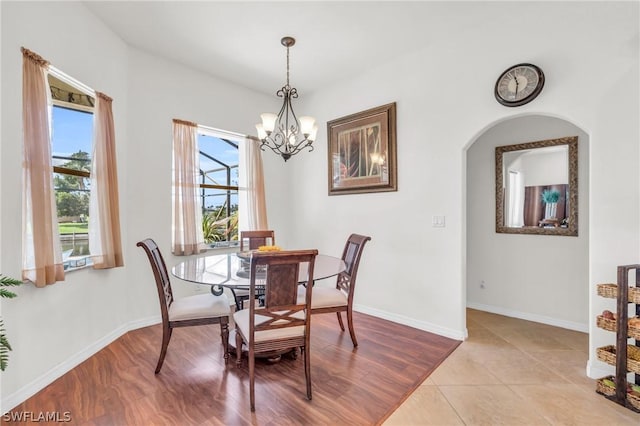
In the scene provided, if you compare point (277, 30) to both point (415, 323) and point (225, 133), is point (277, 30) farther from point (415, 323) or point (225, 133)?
point (415, 323)

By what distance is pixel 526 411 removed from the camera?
1.86 metres

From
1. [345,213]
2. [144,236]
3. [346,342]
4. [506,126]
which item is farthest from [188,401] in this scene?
[506,126]

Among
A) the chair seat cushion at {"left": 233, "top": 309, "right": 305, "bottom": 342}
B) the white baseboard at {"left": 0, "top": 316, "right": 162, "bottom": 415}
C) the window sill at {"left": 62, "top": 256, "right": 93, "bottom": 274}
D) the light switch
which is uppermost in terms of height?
the light switch

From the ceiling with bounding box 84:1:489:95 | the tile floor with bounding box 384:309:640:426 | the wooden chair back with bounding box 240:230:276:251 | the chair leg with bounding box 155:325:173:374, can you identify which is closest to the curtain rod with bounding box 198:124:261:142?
the ceiling with bounding box 84:1:489:95

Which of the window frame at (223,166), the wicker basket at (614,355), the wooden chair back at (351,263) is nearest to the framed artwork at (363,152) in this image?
the wooden chair back at (351,263)

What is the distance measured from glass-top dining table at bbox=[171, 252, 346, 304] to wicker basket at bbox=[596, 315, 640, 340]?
1853 millimetres

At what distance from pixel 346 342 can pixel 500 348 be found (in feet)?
4.68

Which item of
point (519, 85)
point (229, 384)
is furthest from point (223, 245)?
point (519, 85)

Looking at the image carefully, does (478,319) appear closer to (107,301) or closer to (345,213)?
(345,213)

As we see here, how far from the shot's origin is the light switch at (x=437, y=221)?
305 cm

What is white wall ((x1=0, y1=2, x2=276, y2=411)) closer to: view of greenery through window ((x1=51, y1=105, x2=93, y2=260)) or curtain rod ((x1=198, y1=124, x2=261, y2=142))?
curtain rod ((x1=198, y1=124, x2=261, y2=142))

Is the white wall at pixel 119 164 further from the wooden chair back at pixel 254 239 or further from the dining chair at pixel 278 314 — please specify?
the dining chair at pixel 278 314

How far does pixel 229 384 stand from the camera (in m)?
2.15

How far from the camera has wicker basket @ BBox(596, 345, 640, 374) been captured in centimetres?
187
